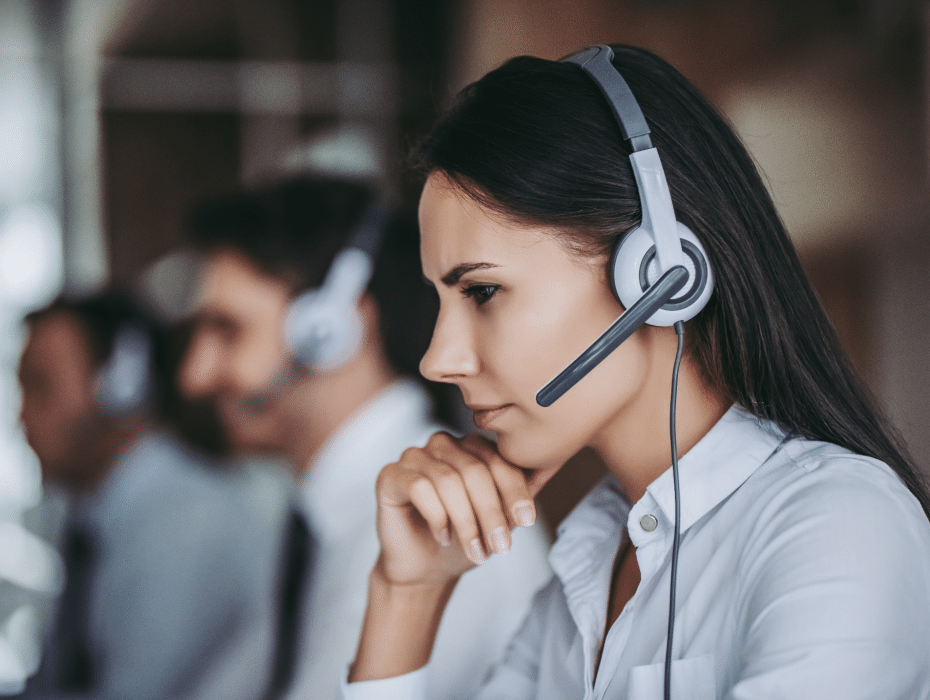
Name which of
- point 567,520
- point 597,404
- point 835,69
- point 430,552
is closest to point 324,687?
point 430,552

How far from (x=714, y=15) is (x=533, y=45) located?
794 mm

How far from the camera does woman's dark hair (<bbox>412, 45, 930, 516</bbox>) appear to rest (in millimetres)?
833

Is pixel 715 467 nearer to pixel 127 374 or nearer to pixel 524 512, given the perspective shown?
pixel 524 512

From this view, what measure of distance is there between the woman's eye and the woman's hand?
20cm

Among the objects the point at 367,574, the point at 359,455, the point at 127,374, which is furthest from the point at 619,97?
the point at 127,374

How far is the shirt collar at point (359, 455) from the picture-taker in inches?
66.4

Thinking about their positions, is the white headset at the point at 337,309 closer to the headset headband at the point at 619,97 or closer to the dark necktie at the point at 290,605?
the dark necktie at the point at 290,605

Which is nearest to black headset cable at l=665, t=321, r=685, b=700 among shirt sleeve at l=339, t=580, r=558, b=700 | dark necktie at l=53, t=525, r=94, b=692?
shirt sleeve at l=339, t=580, r=558, b=700

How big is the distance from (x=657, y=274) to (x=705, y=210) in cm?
11

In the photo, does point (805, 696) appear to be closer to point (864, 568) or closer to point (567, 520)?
point (864, 568)

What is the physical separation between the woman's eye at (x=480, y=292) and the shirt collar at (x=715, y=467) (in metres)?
0.26

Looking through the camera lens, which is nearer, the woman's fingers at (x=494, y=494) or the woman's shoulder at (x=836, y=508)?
the woman's shoulder at (x=836, y=508)

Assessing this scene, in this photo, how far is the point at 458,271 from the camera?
0.87 m

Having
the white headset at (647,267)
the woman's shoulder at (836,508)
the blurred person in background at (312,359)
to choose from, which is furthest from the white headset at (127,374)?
the woman's shoulder at (836,508)
